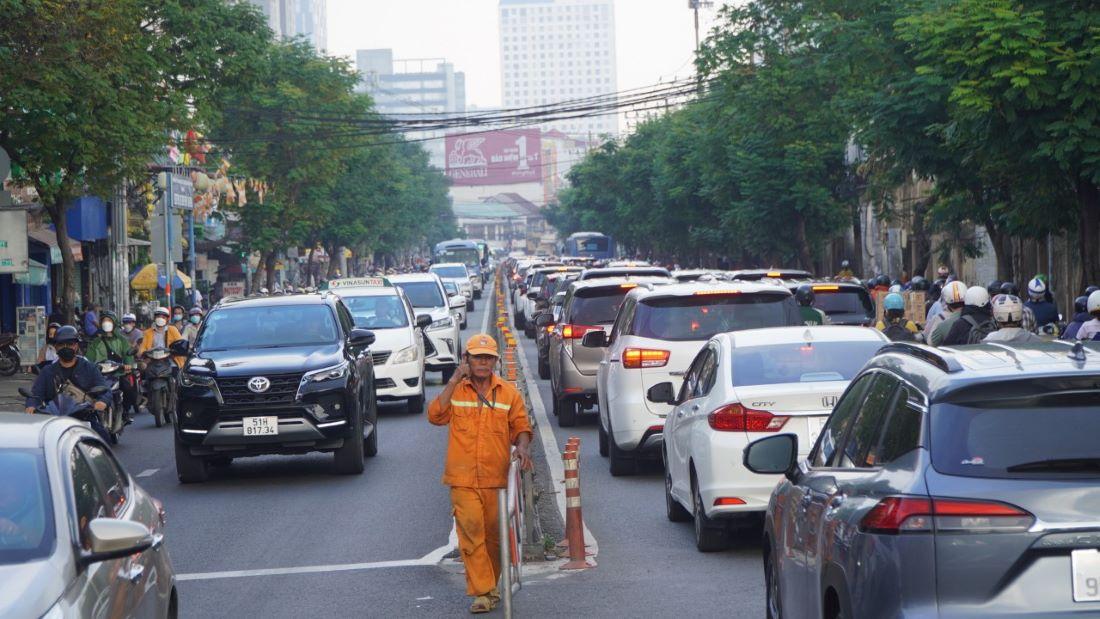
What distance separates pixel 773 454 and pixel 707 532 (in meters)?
4.43

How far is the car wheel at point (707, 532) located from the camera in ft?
35.4

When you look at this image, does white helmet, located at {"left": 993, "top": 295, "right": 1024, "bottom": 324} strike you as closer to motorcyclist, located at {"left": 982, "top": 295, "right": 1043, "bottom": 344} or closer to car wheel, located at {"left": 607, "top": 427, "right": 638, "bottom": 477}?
motorcyclist, located at {"left": 982, "top": 295, "right": 1043, "bottom": 344}

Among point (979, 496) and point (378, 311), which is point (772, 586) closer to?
point (979, 496)

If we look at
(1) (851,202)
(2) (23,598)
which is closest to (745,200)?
(1) (851,202)

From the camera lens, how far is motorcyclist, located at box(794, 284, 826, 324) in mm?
19141

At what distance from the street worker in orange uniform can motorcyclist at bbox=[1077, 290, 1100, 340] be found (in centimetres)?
849

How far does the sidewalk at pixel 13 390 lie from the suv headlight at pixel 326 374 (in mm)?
8549

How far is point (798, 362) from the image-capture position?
11.1m

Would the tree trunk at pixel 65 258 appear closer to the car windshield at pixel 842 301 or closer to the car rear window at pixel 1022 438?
the car windshield at pixel 842 301

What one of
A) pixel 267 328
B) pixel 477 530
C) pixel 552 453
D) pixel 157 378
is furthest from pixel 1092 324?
pixel 157 378

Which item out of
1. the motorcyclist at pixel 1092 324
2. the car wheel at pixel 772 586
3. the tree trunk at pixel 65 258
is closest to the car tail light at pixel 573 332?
the motorcyclist at pixel 1092 324

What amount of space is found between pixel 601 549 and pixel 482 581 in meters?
2.37

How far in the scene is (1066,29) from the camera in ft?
65.0

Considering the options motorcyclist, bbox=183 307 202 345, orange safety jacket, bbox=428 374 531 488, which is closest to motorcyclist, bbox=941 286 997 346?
orange safety jacket, bbox=428 374 531 488
